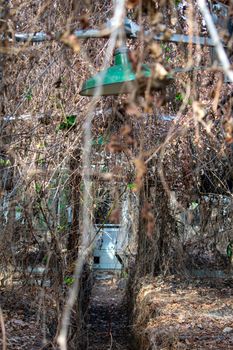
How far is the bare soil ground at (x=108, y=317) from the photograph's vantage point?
10.9m

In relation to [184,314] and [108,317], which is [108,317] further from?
[184,314]

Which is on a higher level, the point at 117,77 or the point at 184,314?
the point at 117,77

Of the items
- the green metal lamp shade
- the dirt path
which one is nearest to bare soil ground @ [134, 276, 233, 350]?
the dirt path

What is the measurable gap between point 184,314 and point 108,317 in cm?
599

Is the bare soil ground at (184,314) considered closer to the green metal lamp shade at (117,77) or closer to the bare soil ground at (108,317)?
the bare soil ground at (108,317)

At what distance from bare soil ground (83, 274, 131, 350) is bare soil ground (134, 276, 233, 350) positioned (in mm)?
747

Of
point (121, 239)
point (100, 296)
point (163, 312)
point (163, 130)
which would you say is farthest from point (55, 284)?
point (100, 296)

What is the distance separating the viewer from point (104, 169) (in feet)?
29.2

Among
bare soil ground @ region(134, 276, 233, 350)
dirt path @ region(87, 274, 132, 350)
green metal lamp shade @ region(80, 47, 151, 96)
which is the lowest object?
dirt path @ region(87, 274, 132, 350)

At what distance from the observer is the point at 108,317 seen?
1388 cm

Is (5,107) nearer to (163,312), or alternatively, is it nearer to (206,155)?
(163,312)

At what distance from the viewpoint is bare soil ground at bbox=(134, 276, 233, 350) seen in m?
6.87

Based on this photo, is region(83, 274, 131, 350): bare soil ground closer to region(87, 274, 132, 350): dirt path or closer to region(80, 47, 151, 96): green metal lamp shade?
region(87, 274, 132, 350): dirt path

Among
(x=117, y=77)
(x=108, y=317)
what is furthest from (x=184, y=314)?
(x=108, y=317)
